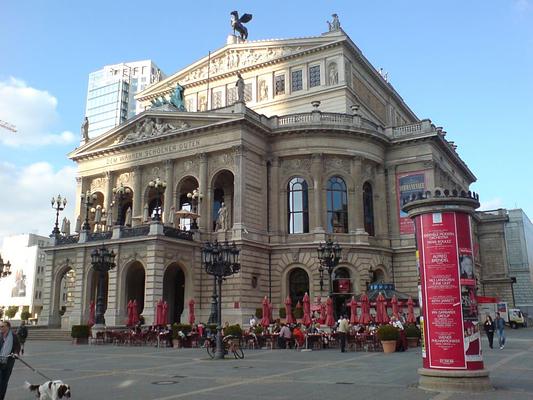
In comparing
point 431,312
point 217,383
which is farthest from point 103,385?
point 431,312

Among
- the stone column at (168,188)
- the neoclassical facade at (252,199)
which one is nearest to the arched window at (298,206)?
the neoclassical facade at (252,199)

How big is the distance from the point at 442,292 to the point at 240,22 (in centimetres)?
5328

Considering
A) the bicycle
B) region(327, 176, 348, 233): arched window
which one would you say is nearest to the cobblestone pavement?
the bicycle

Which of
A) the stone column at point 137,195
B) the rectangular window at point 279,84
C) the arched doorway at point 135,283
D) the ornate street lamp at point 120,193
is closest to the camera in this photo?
the arched doorway at point 135,283

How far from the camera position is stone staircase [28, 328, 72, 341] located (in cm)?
3803

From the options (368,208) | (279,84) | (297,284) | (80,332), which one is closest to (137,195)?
(297,284)

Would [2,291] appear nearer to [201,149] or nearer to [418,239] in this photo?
[201,149]

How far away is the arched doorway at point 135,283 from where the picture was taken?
136ft

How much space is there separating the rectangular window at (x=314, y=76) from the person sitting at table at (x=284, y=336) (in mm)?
30085

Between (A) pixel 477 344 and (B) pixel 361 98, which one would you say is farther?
(B) pixel 361 98

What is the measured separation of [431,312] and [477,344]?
48.9 inches

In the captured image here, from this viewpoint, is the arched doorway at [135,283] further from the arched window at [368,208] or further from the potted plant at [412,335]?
the potted plant at [412,335]

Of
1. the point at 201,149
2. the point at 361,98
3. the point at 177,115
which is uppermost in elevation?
the point at 361,98

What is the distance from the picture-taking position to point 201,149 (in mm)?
44312
